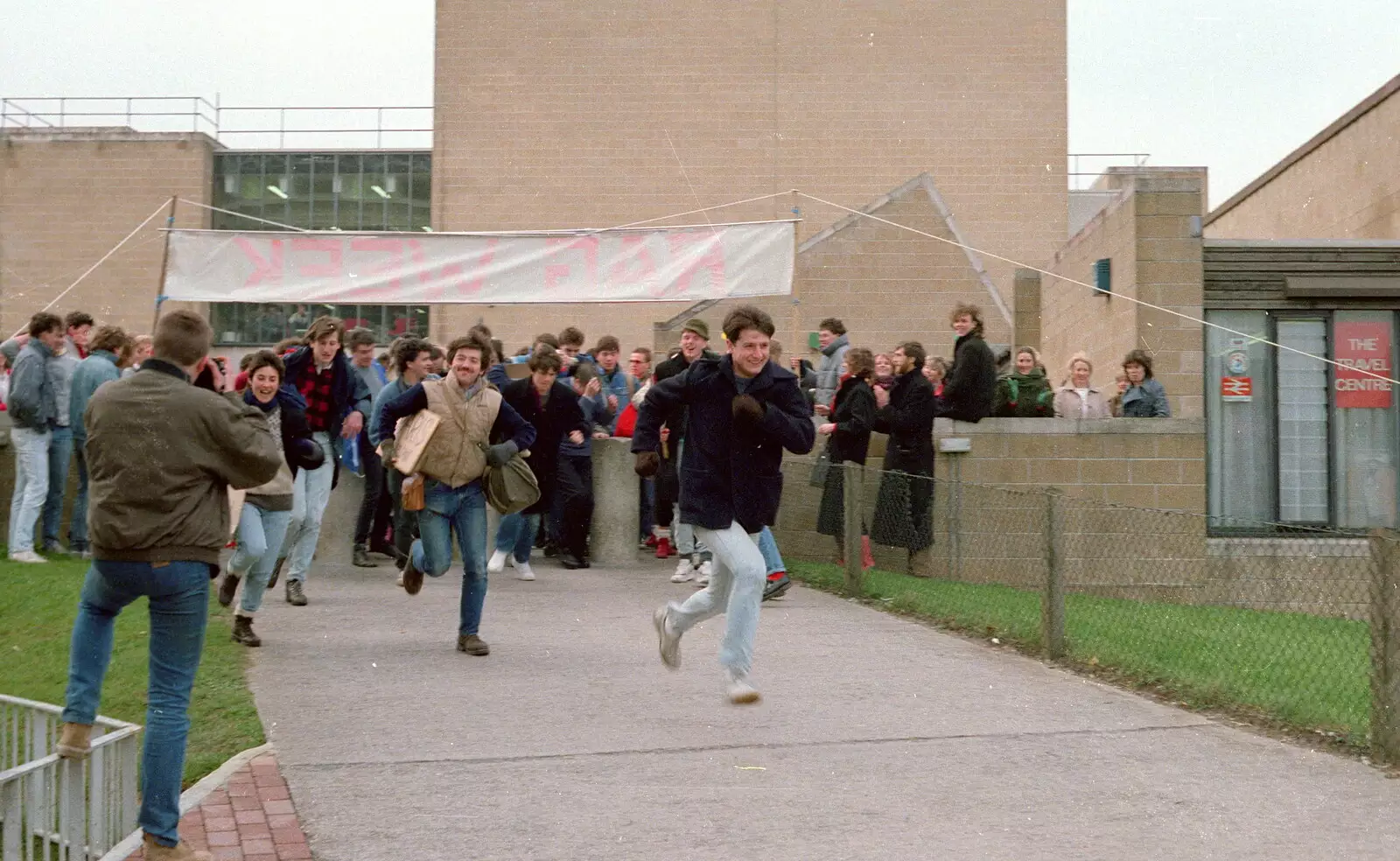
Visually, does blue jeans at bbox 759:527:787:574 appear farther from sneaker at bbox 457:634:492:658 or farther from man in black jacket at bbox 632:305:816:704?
man in black jacket at bbox 632:305:816:704

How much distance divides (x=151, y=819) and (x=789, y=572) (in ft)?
26.6

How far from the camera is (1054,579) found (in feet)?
28.1

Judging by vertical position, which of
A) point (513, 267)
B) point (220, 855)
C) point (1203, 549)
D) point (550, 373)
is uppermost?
point (513, 267)

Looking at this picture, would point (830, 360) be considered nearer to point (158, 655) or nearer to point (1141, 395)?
point (1141, 395)

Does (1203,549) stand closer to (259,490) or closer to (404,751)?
(404,751)

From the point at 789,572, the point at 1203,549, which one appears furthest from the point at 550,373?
the point at 1203,549

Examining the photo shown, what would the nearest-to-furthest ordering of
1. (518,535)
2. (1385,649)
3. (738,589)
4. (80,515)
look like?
(1385,649)
(738,589)
(518,535)
(80,515)

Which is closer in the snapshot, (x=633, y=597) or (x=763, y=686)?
(x=763, y=686)

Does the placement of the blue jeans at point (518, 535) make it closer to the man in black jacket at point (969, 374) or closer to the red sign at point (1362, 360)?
the man in black jacket at point (969, 374)

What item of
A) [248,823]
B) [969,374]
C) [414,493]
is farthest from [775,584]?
[248,823]

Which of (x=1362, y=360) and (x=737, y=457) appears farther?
(x=1362, y=360)

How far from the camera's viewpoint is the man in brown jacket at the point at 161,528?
478 centimetres

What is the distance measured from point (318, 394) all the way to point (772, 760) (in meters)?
5.87

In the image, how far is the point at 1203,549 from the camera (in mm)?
8258
